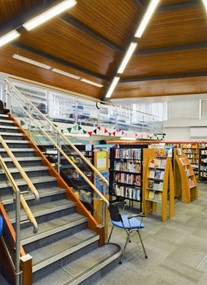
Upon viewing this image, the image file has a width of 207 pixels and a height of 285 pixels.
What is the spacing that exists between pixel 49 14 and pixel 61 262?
4.81m

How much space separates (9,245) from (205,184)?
10.2 metres

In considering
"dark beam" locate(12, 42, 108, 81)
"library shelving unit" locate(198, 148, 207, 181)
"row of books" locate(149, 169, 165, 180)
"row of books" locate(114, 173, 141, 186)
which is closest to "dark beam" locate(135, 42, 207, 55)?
"dark beam" locate(12, 42, 108, 81)

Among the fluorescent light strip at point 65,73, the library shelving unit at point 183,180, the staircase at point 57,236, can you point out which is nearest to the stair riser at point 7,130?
the staircase at point 57,236

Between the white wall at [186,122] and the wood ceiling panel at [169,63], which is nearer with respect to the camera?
the wood ceiling panel at [169,63]

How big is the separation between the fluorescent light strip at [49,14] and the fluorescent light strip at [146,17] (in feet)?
5.88

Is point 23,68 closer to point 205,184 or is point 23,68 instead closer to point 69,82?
point 69,82

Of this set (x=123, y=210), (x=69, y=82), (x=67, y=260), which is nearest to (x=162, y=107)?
(x=69, y=82)

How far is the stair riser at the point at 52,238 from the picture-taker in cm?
292

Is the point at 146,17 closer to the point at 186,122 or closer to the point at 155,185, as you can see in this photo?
the point at 155,185

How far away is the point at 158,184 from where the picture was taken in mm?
5355

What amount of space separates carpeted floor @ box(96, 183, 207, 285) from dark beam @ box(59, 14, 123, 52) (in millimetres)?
5160

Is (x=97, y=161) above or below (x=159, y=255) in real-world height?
above

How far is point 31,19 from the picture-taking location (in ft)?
15.9

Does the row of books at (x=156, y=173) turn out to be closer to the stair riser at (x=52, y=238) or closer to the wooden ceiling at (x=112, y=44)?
the stair riser at (x=52, y=238)
